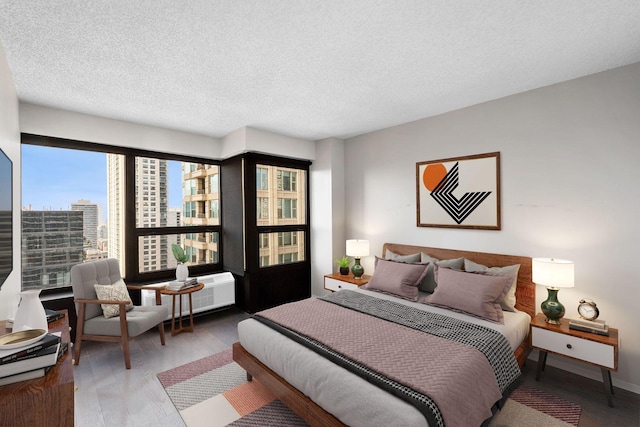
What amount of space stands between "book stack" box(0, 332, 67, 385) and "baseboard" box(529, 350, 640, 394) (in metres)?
3.87

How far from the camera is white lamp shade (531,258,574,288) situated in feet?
8.23

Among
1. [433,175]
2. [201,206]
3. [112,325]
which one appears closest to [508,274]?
[433,175]

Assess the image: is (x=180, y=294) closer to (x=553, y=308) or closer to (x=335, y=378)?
(x=335, y=378)

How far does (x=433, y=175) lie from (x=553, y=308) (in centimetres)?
182

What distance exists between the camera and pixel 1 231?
180 centimetres

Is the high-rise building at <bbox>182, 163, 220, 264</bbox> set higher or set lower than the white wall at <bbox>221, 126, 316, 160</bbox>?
lower

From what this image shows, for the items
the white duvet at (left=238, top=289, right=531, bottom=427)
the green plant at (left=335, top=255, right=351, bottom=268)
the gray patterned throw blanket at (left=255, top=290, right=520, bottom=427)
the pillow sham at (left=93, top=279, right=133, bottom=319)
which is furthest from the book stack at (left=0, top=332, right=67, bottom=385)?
the green plant at (left=335, top=255, right=351, bottom=268)

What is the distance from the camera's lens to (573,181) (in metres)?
2.77

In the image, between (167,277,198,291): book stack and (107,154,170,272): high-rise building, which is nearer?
(167,277,198,291): book stack

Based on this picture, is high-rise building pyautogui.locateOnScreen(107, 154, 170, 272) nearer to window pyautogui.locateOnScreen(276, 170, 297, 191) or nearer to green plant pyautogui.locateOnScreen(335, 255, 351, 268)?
window pyautogui.locateOnScreen(276, 170, 297, 191)

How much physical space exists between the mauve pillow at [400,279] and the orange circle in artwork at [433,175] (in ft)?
3.37

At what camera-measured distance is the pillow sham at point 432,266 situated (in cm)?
333

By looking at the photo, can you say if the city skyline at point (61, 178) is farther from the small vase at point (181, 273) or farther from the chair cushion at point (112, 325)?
the chair cushion at point (112, 325)

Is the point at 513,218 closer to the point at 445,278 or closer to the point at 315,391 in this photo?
the point at 445,278
